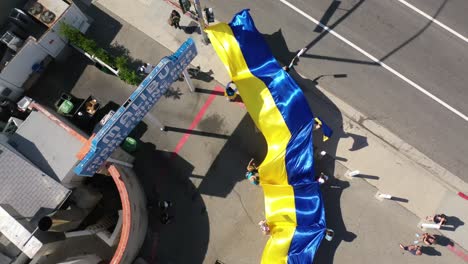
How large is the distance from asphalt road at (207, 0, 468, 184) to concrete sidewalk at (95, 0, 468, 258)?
0.58 metres

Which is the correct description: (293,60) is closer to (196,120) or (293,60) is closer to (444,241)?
(196,120)

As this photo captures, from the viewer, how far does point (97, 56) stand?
68.7ft

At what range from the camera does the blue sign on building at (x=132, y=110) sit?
15.2 metres

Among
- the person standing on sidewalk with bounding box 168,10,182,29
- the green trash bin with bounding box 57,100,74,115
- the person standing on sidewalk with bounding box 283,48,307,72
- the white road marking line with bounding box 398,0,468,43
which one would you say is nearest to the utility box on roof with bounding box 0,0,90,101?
the green trash bin with bounding box 57,100,74,115

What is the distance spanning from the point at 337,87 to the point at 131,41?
44.3 ft

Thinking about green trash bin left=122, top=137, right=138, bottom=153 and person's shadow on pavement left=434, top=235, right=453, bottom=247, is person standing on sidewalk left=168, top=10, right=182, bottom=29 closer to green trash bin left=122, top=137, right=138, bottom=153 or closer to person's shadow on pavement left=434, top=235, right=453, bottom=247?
green trash bin left=122, top=137, right=138, bottom=153

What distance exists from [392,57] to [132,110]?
15.7 metres

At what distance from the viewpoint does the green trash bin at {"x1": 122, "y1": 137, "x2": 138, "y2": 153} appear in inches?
809

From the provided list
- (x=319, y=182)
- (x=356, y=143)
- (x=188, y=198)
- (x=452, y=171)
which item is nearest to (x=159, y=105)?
(x=188, y=198)

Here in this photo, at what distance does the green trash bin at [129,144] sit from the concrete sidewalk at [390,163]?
6323mm

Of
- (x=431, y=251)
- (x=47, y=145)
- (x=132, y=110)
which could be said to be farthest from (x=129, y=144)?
(x=431, y=251)

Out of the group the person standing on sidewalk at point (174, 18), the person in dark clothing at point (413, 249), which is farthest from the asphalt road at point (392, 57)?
the person in dark clothing at point (413, 249)

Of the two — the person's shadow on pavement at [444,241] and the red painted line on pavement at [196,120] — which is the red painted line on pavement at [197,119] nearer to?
the red painted line on pavement at [196,120]

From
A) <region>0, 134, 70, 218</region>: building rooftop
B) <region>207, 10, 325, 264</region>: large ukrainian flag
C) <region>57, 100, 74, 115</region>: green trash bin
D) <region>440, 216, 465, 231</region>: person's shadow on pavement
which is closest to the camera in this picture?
<region>0, 134, 70, 218</region>: building rooftop
